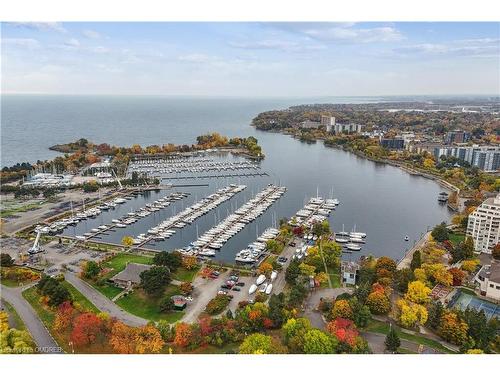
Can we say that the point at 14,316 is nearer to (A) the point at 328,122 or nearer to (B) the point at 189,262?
(B) the point at 189,262

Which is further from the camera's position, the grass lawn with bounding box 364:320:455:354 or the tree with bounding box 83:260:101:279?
the tree with bounding box 83:260:101:279

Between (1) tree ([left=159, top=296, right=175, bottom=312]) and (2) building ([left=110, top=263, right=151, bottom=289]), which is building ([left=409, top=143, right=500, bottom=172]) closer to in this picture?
(2) building ([left=110, top=263, right=151, bottom=289])

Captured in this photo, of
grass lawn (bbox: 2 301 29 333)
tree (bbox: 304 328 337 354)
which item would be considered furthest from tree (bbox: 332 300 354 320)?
grass lawn (bbox: 2 301 29 333)

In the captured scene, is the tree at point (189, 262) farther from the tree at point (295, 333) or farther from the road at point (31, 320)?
the tree at point (295, 333)

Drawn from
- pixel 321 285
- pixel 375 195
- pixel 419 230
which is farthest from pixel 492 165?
pixel 321 285

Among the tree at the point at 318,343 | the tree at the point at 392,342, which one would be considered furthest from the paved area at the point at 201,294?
the tree at the point at 392,342

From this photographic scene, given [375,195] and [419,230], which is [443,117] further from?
[419,230]
